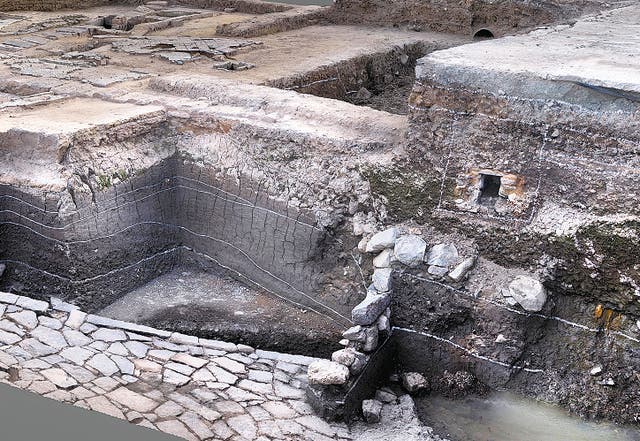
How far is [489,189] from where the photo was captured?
5480 millimetres

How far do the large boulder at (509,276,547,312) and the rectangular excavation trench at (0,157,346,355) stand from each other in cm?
128

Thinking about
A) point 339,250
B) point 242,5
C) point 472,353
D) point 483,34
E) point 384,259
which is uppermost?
point 483,34

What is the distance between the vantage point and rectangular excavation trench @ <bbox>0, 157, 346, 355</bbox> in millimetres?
5883

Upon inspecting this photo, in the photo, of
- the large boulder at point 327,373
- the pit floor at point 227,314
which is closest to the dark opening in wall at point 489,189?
the pit floor at point 227,314

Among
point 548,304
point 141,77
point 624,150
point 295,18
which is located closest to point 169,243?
point 141,77

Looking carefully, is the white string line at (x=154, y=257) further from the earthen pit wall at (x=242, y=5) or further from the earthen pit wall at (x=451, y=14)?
the earthen pit wall at (x=242, y=5)

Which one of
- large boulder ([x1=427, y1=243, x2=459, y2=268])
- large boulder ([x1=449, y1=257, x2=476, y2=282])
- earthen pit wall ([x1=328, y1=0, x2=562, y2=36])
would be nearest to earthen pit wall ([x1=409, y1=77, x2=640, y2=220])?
large boulder ([x1=427, y1=243, x2=459, y2=268])

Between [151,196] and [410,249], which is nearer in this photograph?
[410,249]

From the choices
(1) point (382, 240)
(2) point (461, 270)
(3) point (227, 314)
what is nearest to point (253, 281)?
(3) point (227, 314)

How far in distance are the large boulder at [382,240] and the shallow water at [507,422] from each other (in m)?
1.01

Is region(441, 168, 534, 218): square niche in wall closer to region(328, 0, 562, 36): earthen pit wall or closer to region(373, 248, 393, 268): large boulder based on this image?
region(373, 248, 393, 268): large boulder

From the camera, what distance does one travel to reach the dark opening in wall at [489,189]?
17.8 feet

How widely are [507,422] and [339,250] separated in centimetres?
163

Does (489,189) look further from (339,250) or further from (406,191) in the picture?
(339,250)
